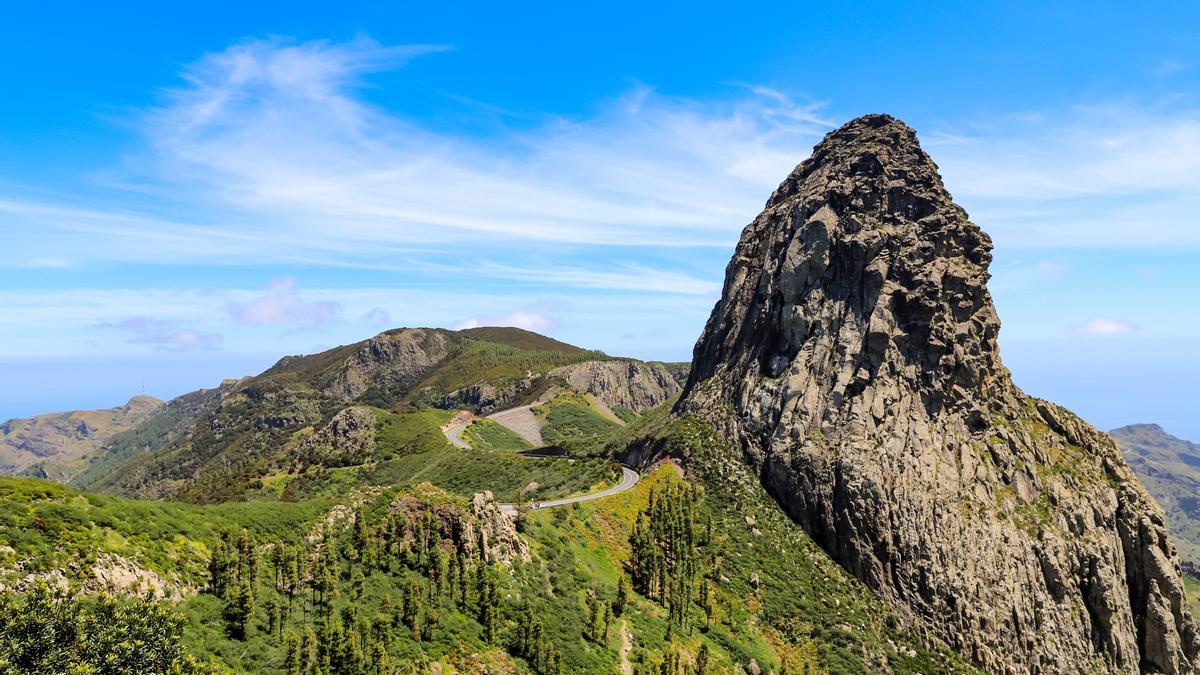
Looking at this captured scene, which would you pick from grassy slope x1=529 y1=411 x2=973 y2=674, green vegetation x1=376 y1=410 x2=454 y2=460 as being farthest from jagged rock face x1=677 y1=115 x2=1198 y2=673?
green vegetation x1=376 y1=410 x2=454 y2=460

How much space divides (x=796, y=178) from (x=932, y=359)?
46851 mm

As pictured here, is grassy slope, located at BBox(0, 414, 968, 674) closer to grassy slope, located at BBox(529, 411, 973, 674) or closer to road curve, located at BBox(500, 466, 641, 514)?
grassy slope, located at BBox(529, 411, 973, 674)

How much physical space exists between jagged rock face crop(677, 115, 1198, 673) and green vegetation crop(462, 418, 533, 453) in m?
71.7

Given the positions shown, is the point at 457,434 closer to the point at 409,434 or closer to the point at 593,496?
the point at 409,434

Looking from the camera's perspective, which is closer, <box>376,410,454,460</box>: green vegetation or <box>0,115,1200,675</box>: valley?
<box>0,115,1200,675</box>: valley

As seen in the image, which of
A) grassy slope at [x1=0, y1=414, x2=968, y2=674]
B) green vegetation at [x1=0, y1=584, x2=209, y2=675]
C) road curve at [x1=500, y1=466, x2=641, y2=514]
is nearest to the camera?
green vegetation at [x1=0, y1=584, x2=209, y2=675]

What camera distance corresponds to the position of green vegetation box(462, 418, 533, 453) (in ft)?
538

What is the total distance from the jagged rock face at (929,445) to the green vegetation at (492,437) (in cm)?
7172

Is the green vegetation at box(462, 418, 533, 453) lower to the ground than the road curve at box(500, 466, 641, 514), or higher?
higher

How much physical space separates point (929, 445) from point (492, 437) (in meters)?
115

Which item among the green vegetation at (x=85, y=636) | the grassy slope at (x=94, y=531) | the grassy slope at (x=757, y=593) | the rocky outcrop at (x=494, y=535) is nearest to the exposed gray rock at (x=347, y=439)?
the grassy slope at (x=757, y=593)

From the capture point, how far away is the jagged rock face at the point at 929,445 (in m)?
82.5

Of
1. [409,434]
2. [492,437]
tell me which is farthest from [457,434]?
[409,434]

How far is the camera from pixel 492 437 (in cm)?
17375
